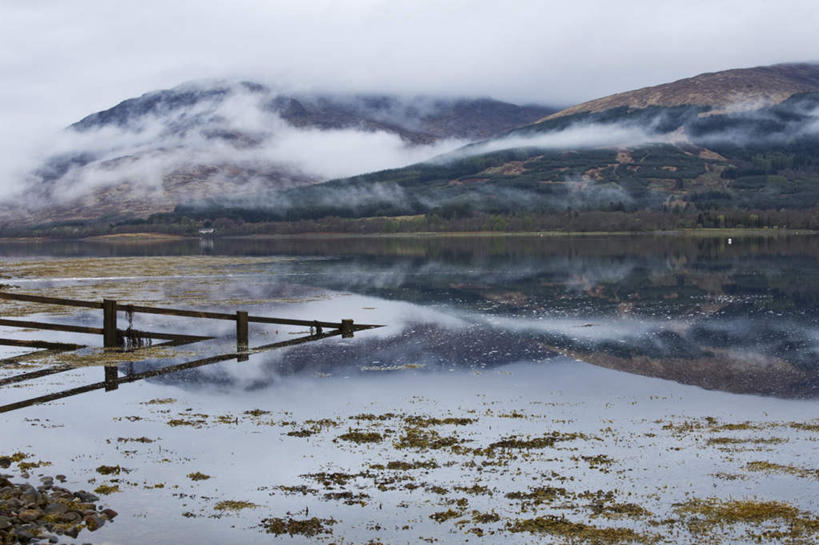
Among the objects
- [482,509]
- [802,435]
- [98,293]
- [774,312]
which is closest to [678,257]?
[774,312]

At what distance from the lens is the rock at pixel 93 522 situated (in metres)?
17.2

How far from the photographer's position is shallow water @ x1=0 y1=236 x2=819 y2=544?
18.2m

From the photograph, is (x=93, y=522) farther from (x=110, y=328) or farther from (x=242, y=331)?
(x=110, y=328)

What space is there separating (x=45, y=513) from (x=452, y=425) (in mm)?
12379

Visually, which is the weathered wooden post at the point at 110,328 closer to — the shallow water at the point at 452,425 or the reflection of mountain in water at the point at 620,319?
the shallow water at the point at 452,425

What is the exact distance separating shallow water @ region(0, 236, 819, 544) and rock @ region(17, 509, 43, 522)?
5.36 feet

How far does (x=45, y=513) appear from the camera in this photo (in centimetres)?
1738

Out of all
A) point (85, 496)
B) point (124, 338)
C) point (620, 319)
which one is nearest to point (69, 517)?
point (85, 496)

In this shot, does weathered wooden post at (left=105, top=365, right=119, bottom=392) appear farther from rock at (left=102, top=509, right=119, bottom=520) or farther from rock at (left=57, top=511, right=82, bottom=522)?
rock at (left=57, top=511, right=82, bottom=522)

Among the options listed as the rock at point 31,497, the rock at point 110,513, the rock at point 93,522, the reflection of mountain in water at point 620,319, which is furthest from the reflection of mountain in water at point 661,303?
the rock at point 31,497

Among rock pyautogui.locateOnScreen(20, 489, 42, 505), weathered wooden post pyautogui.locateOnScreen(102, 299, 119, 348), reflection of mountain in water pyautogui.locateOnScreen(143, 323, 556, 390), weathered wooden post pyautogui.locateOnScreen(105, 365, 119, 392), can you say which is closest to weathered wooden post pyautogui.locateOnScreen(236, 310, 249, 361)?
reflection of mountain in water pyautogui.locateOnScreen(143, 323, 556, 390)

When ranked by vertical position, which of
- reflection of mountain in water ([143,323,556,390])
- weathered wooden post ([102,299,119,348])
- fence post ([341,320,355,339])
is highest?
weathered wooden post ([102,299,119,348])

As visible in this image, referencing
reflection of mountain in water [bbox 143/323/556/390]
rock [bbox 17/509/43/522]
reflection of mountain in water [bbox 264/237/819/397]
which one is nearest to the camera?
rock [bbox 17/509/43/522]

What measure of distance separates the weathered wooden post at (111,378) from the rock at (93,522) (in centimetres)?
1474
